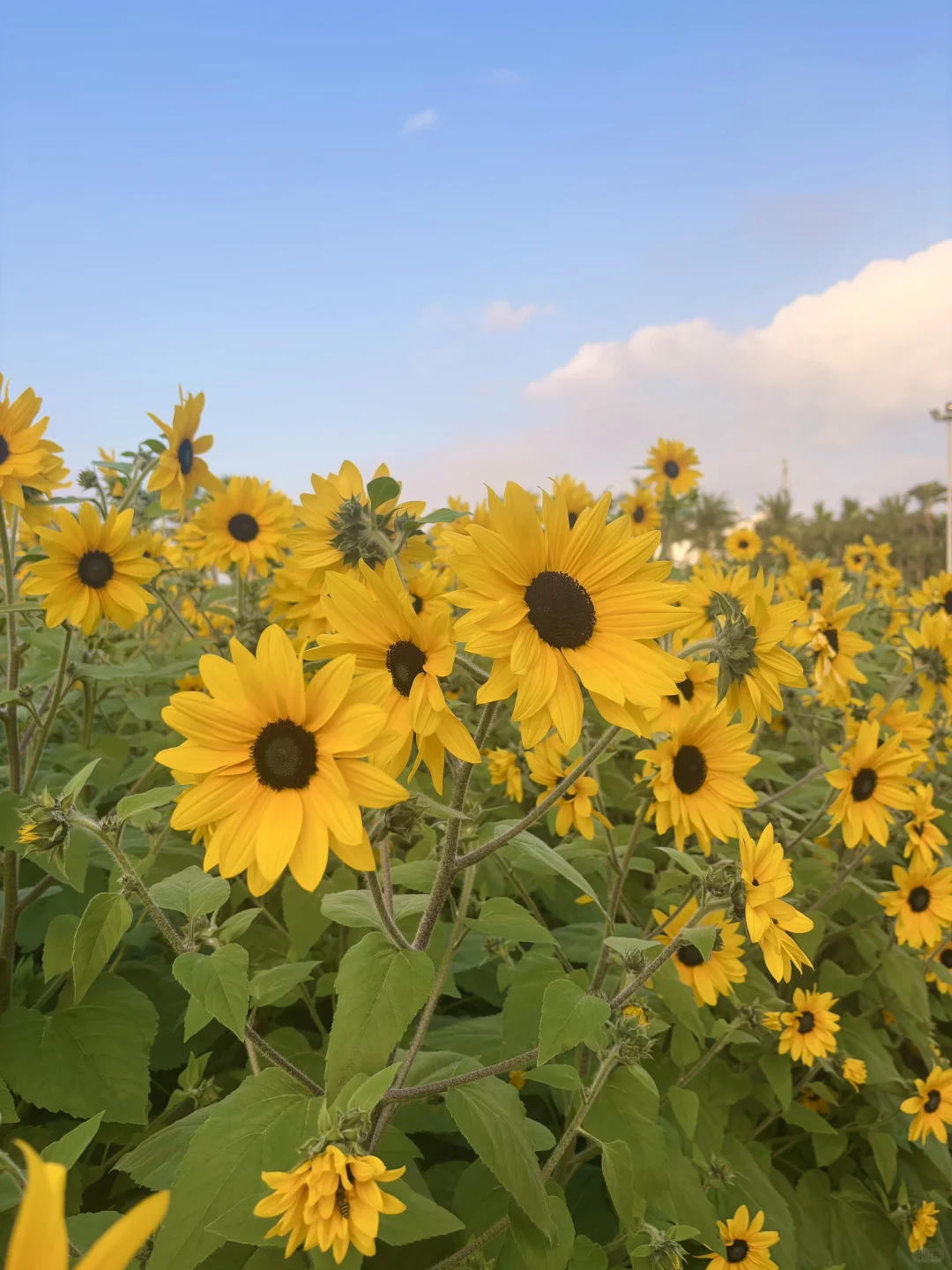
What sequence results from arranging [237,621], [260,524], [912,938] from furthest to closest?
1. [260,524]
2. [237,621]
3. [912,938]

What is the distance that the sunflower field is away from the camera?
142cm

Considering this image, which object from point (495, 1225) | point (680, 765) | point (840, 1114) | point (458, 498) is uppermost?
point (458, 498)

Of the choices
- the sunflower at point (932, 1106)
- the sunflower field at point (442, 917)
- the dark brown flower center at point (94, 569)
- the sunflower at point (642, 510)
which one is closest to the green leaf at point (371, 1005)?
the sunflower field at point (442, 917)

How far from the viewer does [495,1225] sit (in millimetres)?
1922

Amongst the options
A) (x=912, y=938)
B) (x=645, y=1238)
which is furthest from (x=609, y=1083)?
(x=912, y=938)

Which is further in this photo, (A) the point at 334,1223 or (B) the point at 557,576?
(B) the point at 557,576

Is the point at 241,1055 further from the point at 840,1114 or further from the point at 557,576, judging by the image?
the point at 840,1114

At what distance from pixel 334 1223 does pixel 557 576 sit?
1.17m

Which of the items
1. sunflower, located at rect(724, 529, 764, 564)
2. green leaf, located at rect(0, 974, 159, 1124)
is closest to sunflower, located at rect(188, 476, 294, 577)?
green leaf, located at rect(0, 974, 159, 1124)

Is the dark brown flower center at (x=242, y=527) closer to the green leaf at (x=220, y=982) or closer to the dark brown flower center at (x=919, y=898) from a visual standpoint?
the green leaf at (x=220, y=982)

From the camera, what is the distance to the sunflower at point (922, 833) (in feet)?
10.8

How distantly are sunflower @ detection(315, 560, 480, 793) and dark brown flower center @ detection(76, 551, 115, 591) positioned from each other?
1.85 meters

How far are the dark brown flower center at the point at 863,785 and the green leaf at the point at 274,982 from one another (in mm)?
2249

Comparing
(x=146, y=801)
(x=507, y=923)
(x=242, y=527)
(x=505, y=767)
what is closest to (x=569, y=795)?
(x=505, y=767)
